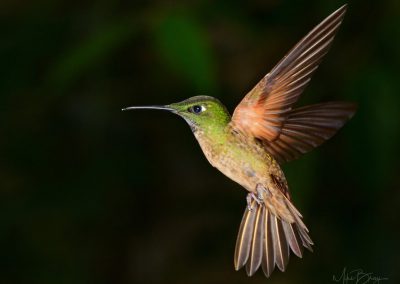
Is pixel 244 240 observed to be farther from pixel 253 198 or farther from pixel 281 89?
pixel 281 89

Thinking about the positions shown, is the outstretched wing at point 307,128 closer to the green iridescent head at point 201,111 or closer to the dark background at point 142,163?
the green iridescent head at point 201,111

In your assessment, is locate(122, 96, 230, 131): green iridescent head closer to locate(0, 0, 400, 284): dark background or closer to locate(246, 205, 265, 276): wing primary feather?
locate(246, 205, 265, 276): wing primary feather

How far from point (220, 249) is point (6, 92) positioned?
793 millimetres

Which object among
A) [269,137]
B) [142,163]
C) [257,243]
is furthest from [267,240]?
[142,163]

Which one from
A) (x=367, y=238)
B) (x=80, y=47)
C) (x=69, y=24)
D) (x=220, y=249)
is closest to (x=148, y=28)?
(x=80, y=47)

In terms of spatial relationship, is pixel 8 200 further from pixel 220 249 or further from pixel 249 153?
pixel 249 153

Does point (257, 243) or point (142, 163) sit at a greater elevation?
point (142, 163)

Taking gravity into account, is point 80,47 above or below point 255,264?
above

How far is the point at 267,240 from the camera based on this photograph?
86 cm

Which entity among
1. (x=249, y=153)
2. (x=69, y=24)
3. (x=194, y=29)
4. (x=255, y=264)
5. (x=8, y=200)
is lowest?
(x=255, y=264)

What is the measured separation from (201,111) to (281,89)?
3.9 inches

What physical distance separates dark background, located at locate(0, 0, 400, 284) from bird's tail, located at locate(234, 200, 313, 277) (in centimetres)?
69

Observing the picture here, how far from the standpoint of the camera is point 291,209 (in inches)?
33.0

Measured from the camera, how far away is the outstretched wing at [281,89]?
2.18 feet
